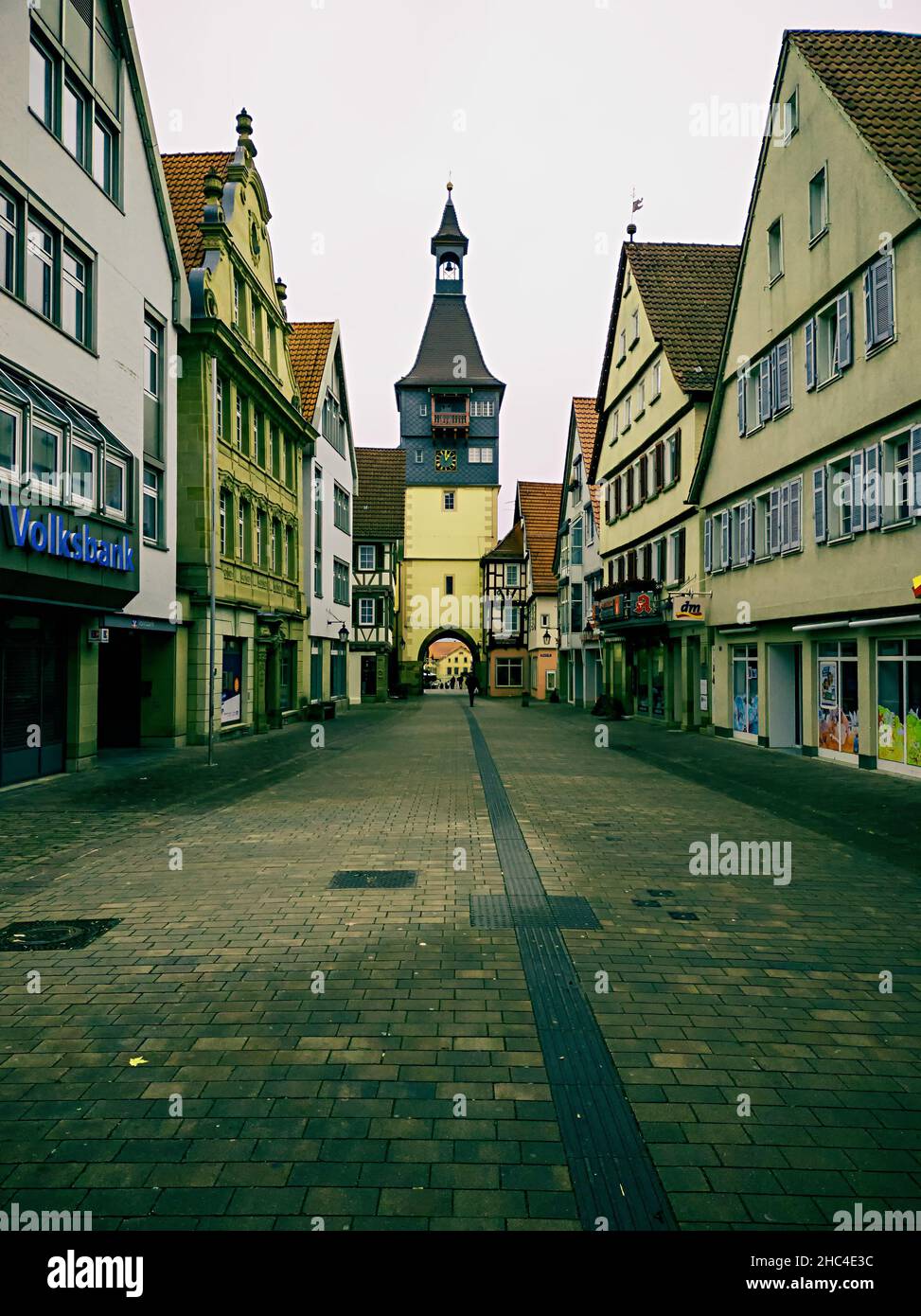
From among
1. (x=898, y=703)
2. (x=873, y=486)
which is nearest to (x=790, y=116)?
(x=873, y=486)

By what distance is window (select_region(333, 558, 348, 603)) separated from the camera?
135 ft

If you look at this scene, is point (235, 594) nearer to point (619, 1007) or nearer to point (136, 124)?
point (136, 124)

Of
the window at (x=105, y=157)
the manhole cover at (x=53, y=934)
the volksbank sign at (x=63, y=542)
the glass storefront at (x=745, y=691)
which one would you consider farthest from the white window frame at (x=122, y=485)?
the glass storefront at (x=745, y=691)

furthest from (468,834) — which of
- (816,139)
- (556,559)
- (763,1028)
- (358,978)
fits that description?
(556,559)

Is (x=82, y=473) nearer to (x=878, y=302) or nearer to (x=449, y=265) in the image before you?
(x=878, y=302)

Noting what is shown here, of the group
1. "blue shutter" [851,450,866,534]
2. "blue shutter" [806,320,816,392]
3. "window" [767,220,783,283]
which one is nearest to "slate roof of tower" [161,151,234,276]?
"window" [767,220,783,283]

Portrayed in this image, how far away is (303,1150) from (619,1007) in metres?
2.17

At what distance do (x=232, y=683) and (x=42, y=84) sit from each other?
46.6 ft

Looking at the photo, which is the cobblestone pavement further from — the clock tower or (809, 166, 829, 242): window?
the clock tower

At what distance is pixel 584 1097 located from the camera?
13.5 feet

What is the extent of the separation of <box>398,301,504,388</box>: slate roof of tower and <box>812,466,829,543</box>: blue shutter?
2013 inches

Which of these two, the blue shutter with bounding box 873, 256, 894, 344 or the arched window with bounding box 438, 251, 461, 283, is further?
the arched window with bounding box 438, 251, 461, 283

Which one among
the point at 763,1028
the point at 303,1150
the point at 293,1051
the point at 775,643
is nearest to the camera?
the point at 303,1150
